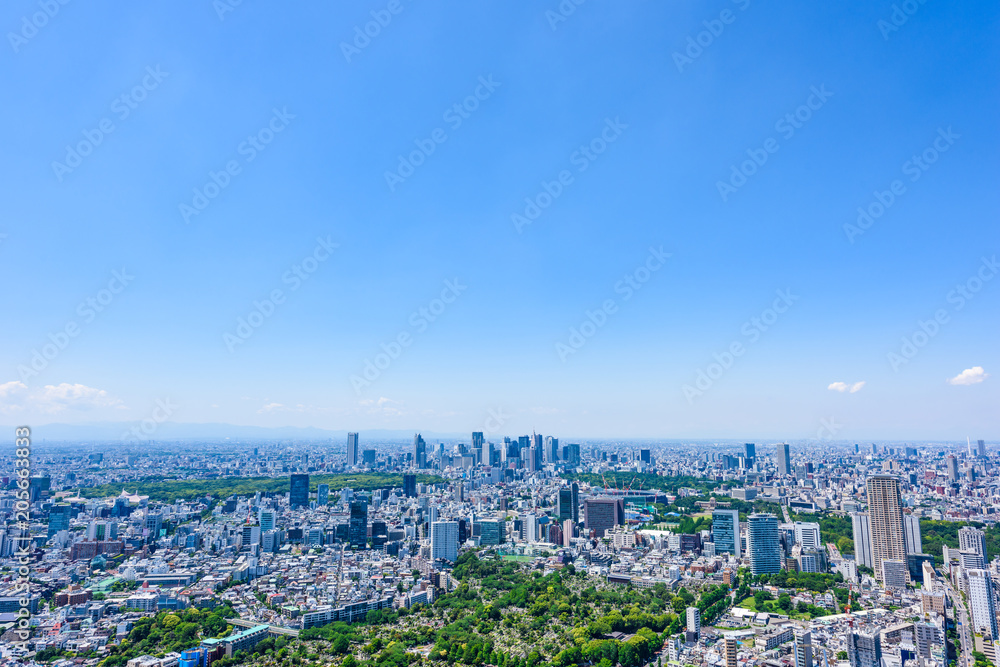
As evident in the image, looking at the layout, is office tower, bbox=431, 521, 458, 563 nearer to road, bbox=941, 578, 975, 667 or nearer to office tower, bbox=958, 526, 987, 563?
road, bbox=941, 578, 975, 667

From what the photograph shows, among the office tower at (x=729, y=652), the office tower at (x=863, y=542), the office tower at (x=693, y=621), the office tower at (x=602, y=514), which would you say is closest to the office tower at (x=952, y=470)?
the office tower at (x=863, y=542)

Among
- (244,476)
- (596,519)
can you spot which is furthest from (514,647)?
(244,476)

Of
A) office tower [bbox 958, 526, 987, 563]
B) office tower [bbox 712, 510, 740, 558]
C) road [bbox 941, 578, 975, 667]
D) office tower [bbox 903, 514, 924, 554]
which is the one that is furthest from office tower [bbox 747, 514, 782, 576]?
office tower [bbox 958, 526, 987, 563]

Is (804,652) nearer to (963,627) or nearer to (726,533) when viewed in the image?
(963,627)

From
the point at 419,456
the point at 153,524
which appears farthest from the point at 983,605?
the point at 419,456

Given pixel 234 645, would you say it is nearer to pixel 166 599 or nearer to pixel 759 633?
pixel 166 599

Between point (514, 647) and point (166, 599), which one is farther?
point (166, 599)
